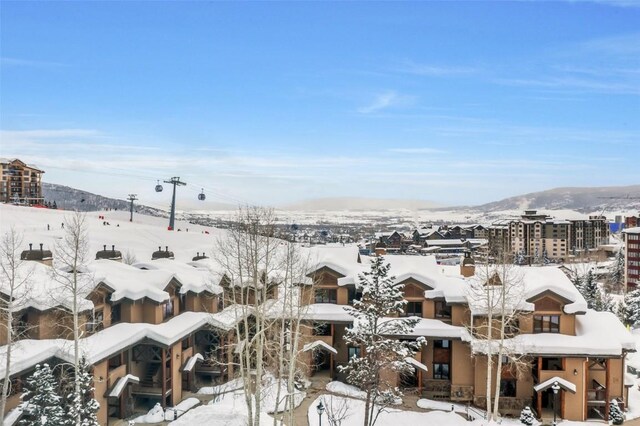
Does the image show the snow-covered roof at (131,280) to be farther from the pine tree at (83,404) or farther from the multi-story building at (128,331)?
the pine tree at (83,404)

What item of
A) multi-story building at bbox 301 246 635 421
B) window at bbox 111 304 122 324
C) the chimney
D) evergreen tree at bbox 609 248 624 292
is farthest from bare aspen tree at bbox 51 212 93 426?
evergreen tree at bbox 609 248 624 292

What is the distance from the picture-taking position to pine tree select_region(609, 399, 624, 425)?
29.0 meters

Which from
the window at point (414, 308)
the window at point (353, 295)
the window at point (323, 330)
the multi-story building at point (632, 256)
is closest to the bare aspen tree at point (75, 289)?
the window at point (323, 330)

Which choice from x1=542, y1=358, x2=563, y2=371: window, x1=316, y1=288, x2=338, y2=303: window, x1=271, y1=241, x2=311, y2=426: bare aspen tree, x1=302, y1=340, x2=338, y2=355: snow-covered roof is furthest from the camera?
x1=316, y1=288, x2=338, y2=303: window

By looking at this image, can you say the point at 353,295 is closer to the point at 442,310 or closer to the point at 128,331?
the point at 442,310

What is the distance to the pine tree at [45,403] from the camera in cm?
2186

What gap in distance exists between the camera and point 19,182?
127375 mm

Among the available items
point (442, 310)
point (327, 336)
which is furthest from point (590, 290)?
point (327, 336)

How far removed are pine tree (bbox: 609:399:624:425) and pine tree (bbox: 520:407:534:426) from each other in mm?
4440

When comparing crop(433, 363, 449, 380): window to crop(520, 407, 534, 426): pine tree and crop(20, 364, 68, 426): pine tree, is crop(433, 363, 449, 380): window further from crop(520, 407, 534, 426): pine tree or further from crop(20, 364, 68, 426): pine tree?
crop(20, 364, 68, 426): pine tree

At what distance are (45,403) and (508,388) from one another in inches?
949

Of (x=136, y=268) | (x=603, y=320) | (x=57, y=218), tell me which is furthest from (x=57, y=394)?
(x=57, y=218)

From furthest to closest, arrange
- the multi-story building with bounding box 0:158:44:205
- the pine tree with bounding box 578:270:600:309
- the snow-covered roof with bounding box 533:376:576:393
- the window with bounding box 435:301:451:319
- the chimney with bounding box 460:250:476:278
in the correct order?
the multi-story building with bounding box 0:158:44:205
the pine tree with bounding box 578:270:600:309
the chimney with bounding box 460:250:476:278
the window with bounding box 435:301:451:319
the snow-covered roof with bounding box 533:376:576:393

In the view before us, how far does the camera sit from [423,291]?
3562 centimetres
